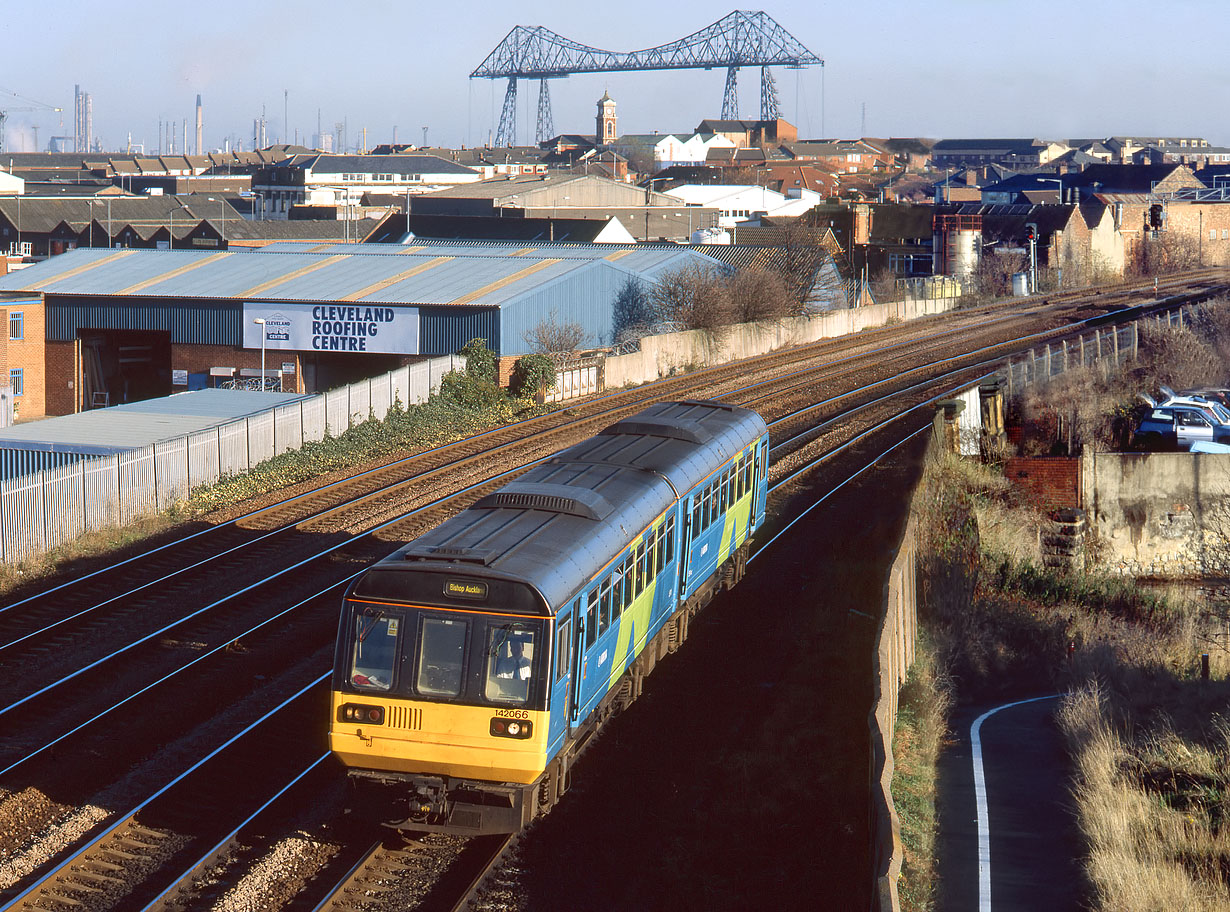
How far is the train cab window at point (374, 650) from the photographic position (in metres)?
10.6

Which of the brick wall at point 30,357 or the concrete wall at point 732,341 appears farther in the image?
the brick wall at point 30,357

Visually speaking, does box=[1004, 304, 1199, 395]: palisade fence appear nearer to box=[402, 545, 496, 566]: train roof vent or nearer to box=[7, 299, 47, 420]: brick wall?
box=[402, 545, 496, 566]: train roof vent

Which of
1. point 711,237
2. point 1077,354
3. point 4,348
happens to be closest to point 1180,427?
point 1077,354

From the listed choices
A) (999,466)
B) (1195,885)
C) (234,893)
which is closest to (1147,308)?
(999,466)

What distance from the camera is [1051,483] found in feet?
92.0

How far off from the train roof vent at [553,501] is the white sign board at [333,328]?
27.6 metres

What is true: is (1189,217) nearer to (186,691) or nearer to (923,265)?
(923,265)

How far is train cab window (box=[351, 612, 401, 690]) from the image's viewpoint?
10594 millimetres

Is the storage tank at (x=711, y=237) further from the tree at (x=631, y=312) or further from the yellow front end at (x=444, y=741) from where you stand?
the yellow front end at (x=444, y=741)

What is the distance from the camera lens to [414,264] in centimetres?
4731

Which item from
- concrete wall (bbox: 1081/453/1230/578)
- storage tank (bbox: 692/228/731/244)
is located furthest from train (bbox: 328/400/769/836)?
storage tank (bbox: 692/228/731/244)

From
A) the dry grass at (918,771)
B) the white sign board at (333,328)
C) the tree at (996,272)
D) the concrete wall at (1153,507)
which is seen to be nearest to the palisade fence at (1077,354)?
the concrete wall at (1153,507)

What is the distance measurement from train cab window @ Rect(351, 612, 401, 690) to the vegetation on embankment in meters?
4.66

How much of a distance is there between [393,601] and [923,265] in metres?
71.4
